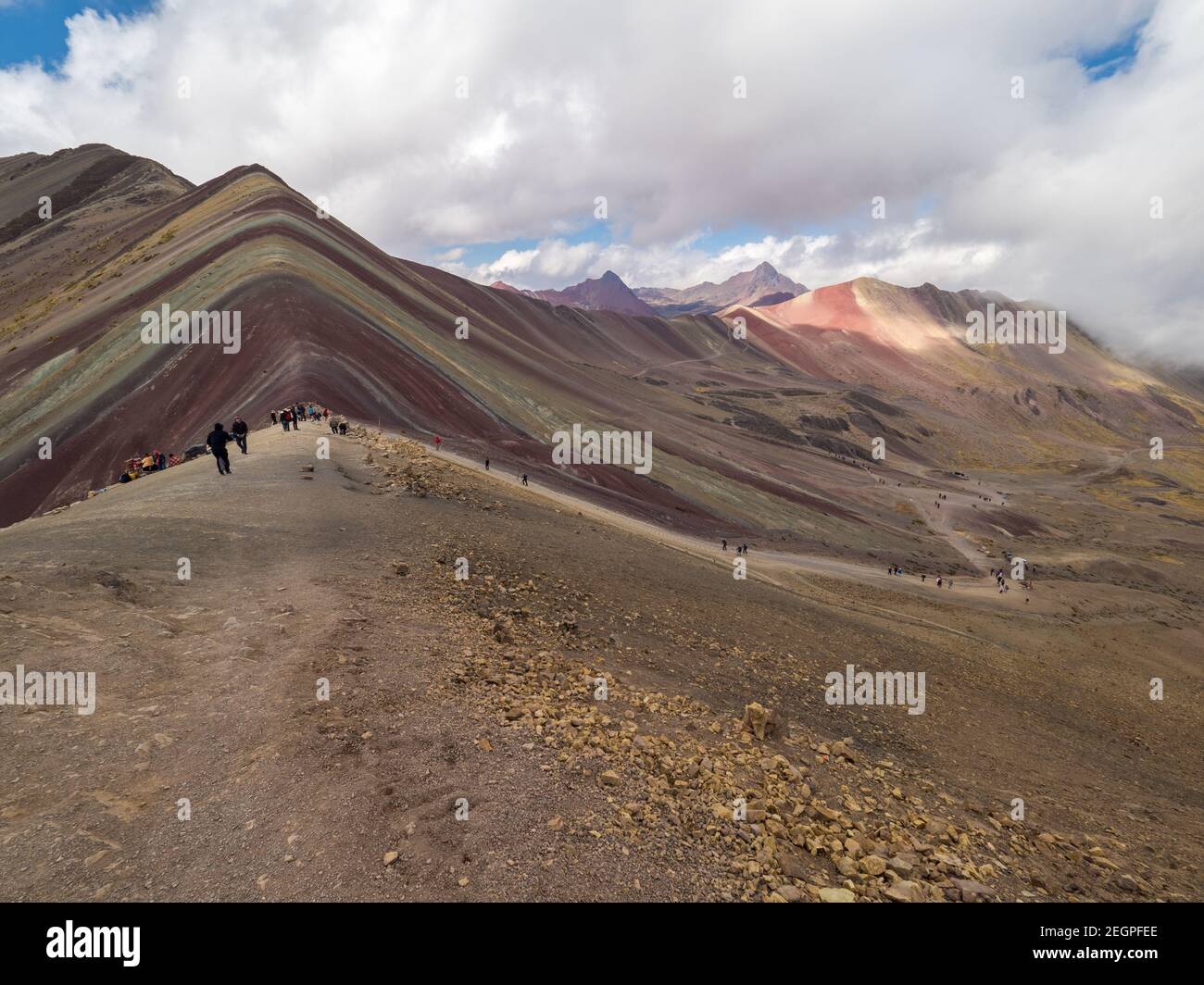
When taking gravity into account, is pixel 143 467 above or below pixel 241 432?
below

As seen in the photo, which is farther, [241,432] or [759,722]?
[241,432]

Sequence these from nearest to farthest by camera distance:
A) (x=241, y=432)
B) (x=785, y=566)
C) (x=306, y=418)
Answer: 1. (x=241, y=432)
2. (x=306, y=418)
3. (x=785, y=566)

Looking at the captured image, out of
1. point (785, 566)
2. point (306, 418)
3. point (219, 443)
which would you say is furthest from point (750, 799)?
point (785, 566)

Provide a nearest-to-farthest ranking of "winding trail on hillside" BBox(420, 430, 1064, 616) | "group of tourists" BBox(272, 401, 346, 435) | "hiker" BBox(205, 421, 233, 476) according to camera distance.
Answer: "hiker" BBox(205, 421, 233, 476), "group of tourists" BBox(272, 401, 346, 435), "winding trail on hillside" BBox(420, 430, 1064, 616)

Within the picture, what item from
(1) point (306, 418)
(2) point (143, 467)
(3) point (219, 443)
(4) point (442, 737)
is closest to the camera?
(4) point (442, 737)

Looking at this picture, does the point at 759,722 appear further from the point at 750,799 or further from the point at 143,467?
the point at 143,467

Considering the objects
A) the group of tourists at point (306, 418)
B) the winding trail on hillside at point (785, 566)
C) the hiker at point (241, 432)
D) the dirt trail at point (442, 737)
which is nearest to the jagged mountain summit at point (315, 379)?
the group of tourists at point (306, 418)

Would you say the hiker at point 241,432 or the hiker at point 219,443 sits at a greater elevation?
the hiker at point 241,432

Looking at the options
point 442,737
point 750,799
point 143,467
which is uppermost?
point 143,467

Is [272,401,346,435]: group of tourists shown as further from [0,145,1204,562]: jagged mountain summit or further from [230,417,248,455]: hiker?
[230,417,248,455]: hiker

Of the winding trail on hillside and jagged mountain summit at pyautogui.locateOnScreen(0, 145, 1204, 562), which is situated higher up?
jagged mountain summit at pyautogui.locateOnScreen(0, 145, 1204, 562)

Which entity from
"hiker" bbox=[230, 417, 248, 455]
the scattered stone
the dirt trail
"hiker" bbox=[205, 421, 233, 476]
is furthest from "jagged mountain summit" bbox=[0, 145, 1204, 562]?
the scattered stone

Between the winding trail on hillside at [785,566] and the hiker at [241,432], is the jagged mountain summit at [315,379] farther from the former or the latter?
the hiker at [241,432]
